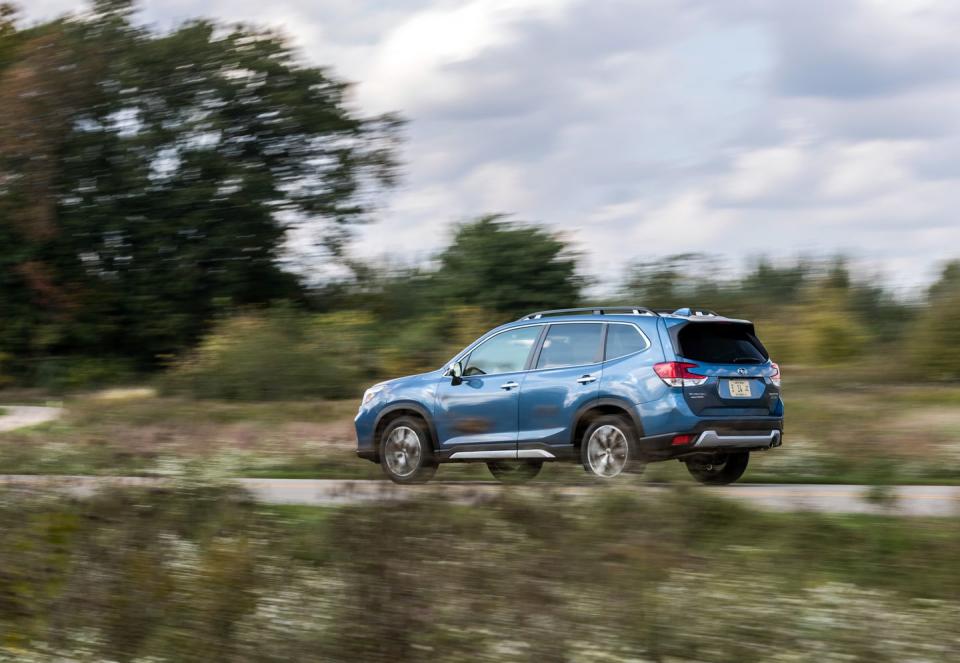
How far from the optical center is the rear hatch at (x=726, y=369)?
1126 cm

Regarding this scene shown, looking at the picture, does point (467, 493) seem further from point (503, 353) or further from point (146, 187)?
point (146, 187)

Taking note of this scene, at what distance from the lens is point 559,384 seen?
11812mm

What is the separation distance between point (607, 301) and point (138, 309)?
11996mm

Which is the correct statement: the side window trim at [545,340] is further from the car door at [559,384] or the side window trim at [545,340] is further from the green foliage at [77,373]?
the green foliage at [77,373]

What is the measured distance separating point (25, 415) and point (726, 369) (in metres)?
16.1

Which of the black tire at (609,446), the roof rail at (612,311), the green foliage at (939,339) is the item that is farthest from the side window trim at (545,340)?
the green foliage at (939,339)

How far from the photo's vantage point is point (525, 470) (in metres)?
6.53

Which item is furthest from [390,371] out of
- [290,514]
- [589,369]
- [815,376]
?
[290,514]

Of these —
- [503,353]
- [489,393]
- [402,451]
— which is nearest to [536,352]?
[503,353]

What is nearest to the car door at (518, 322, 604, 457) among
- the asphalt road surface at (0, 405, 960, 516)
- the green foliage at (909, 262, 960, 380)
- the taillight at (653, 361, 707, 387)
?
the taillight at (653, 361, 707, 387)

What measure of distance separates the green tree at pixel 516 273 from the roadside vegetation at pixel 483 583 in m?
18.3

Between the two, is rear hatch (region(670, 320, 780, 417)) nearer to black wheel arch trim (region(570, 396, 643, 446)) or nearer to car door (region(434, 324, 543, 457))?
black wheel arch trim (region(570, 396, 643, 446))

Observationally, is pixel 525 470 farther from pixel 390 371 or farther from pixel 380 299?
pixel 380 299

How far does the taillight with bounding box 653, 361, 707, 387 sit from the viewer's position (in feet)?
36.7
